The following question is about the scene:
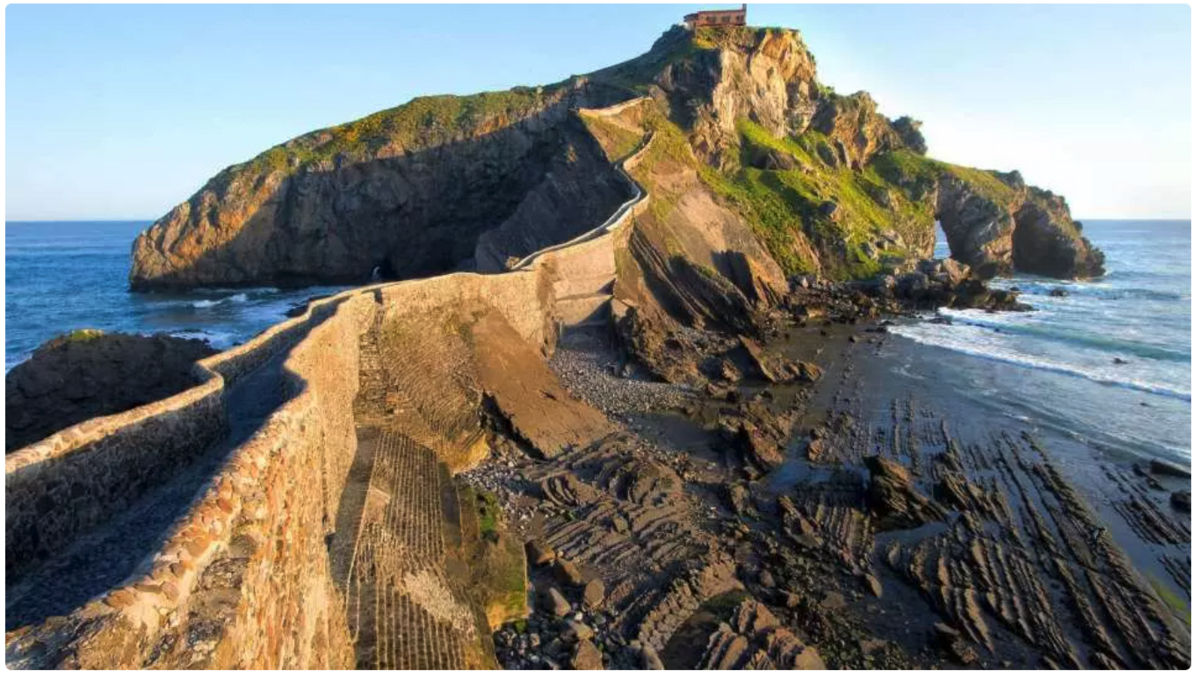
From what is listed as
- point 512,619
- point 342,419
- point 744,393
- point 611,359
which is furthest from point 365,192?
point 512,619

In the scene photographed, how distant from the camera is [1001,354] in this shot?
1379 inches

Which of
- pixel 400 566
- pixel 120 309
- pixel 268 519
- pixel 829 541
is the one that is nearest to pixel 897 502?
pixel 829 541

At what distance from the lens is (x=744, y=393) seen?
27.7 m

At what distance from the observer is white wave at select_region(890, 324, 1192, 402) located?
97.5 ft

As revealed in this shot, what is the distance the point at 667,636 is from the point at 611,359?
18.3 meters

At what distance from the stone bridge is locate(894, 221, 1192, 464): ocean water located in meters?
22.4

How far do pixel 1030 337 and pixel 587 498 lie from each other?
113 ft

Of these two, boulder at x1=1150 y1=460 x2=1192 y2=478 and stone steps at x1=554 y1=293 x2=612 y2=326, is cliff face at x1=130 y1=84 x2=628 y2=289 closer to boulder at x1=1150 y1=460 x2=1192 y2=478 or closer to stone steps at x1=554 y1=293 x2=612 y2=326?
stone steps at x1=554 y1=293 x2=612 y2=326

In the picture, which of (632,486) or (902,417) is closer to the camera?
(632,486)

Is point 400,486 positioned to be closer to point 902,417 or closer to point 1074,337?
point 902,417

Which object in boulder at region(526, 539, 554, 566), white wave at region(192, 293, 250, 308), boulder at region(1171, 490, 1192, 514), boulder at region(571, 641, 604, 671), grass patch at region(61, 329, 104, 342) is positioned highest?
grass patch at region(61, 329, 104, 342)

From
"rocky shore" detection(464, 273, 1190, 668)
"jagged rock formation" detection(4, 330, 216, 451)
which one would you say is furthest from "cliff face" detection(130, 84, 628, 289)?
"jagged rock formation" detection(4, 330, 216, 451)

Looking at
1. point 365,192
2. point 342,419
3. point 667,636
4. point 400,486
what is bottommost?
point 667,636

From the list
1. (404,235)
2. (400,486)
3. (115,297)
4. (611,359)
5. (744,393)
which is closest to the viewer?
(400,486)
